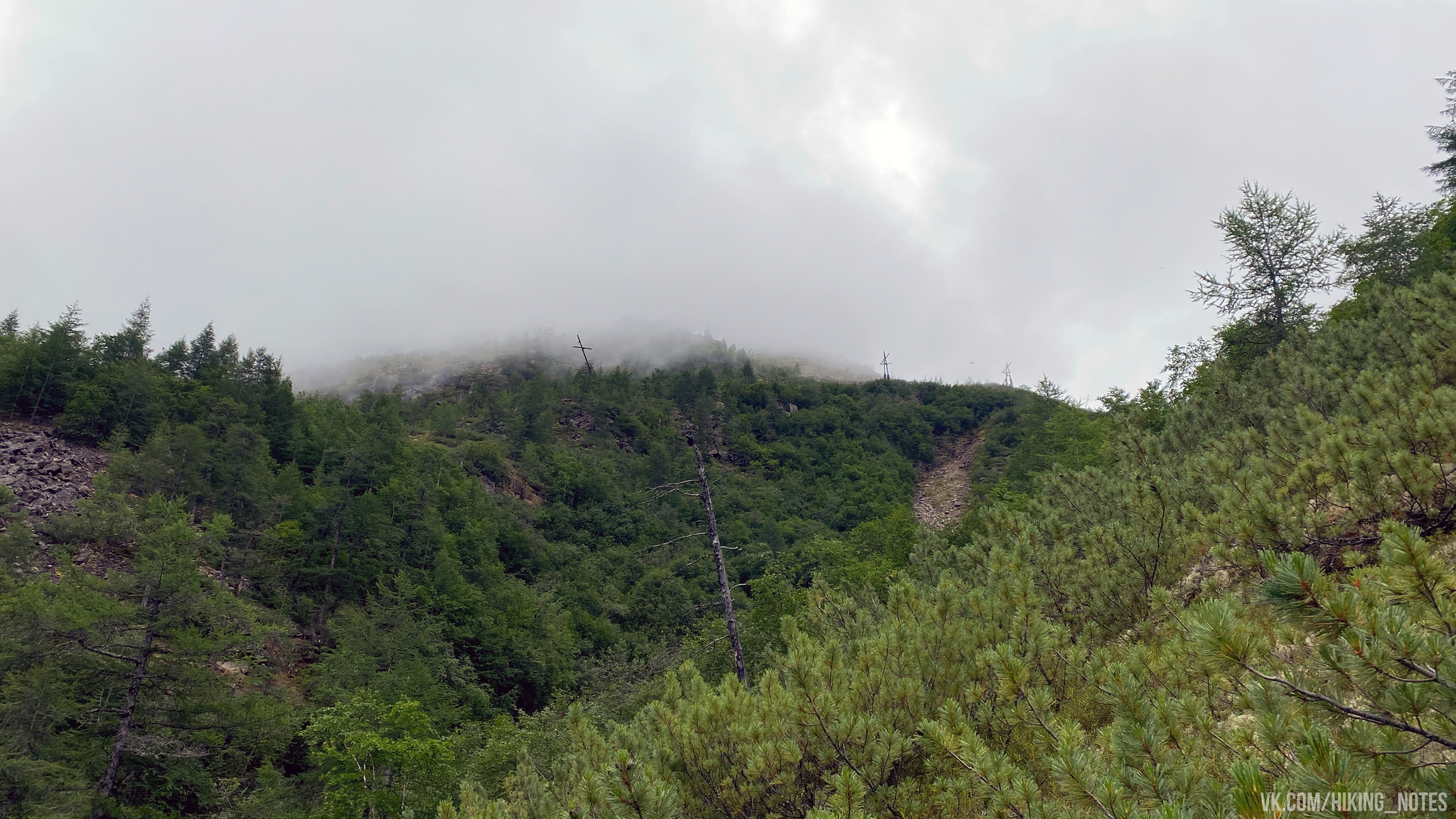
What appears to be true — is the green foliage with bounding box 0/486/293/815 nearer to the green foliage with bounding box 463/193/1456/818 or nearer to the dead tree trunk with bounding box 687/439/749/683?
the dead tree trunk with bounding box 687/439/749/683

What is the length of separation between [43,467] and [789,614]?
3555 centimetres

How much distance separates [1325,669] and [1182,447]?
9372 mm

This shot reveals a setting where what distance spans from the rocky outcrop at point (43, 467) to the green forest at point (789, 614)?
1011 millimetres

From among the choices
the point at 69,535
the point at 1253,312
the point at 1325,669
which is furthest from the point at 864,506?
the point at 1325,669

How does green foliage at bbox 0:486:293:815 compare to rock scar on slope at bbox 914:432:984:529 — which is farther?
rock scar on slope at bbox 914:432:984:529

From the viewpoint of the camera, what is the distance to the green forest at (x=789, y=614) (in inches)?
111

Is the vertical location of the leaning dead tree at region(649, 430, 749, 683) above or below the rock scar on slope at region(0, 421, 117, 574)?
below

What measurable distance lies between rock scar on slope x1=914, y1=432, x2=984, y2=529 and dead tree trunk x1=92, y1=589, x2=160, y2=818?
40513 mm

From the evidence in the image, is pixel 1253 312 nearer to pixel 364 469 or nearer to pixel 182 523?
pixel 182 523

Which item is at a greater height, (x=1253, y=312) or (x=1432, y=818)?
(x=1253, y=312)

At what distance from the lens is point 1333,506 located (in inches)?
198

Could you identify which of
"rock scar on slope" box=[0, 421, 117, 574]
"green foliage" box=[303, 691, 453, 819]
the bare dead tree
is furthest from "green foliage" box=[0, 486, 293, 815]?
the bare dead tree

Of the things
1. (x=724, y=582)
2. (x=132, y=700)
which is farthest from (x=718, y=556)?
(x=132, y=700)

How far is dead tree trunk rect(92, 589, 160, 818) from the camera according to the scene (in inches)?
572
